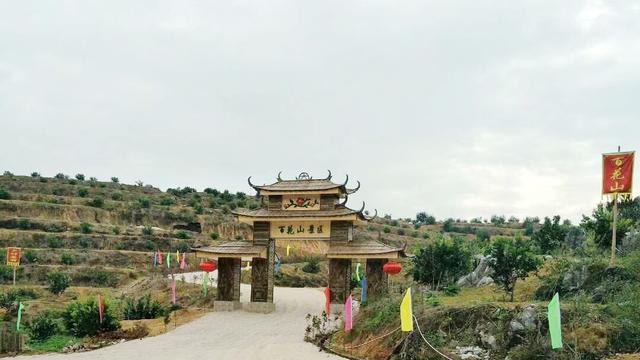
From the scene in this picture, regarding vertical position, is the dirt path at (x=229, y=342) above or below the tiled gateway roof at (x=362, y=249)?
below

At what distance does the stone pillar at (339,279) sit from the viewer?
21.5 metres

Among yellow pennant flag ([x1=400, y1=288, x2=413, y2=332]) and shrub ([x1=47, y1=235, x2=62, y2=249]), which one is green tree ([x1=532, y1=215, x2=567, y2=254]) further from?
shrub ([x1=47, y1=235, x2=62, y2=249])

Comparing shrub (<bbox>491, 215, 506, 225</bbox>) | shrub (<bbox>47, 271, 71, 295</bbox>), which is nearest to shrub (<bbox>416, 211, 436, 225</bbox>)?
shrub (<bbox>491, 215, 506, 225</bbox>)

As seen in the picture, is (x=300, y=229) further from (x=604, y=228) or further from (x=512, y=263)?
(x=604, y=228)

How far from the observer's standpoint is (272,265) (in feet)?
74.7

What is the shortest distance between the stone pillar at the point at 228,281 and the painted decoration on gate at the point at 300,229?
1.91 m

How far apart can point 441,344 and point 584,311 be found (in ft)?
8.99

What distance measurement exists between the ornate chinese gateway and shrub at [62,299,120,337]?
4.82m

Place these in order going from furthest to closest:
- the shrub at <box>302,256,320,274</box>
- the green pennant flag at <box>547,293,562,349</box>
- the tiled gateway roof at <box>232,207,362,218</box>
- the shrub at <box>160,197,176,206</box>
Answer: the shrub at <box>160,197,176,206</box> → the shrub at <box>302,256,320,274</box> → the tiled gateway roof at <box>232,207,362,218</box> → the green pennant flag at <box>547,293,562,349</box>

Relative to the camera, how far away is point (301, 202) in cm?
2283

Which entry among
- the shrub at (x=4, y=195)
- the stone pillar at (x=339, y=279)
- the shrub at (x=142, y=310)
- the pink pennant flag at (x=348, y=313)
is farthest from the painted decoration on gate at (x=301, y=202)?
the shrub at (x=4, y=195)

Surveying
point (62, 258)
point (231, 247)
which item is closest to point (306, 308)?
point (231, 247)

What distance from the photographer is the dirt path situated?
1430 centimetres

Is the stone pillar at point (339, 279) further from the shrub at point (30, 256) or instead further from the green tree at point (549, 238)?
the shrub at point (30, 256)
